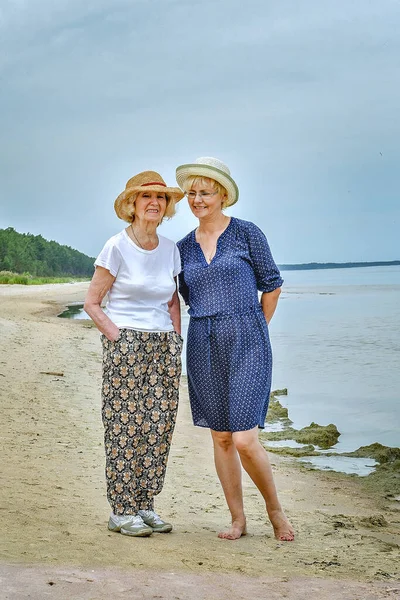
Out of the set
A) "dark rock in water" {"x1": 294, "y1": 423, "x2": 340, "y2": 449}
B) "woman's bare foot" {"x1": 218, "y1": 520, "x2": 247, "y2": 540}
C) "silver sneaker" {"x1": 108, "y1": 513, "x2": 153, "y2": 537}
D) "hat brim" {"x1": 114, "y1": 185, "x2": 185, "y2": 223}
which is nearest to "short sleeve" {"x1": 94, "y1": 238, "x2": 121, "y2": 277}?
"hat brim" {"x1": 114, "y1": 185, "x2": 185, "y2": 223}

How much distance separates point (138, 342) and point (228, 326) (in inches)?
17.5

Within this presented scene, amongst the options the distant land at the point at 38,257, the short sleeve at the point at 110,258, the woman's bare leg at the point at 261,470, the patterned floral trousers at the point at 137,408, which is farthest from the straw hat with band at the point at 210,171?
the distant land at the point at 38,257

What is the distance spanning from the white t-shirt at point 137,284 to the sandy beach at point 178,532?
3.45 ft

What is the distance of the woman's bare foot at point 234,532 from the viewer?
4.30m

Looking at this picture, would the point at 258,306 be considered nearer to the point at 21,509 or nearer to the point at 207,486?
the point at 21,509

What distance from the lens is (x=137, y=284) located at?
406 cm

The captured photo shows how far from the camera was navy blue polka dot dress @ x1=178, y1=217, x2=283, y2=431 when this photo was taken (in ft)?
13.4

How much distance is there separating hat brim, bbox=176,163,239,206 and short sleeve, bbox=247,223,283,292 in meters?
0.20

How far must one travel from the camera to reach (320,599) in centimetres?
330

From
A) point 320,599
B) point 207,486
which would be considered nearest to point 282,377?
point 207,486

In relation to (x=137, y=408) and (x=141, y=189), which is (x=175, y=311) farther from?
(x=141, y=189)

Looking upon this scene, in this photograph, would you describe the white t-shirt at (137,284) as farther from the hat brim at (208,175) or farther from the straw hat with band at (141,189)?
the hat brim at (208,175)

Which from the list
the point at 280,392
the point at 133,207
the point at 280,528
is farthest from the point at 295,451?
the point at 280,392

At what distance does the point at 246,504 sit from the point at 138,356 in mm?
1655
